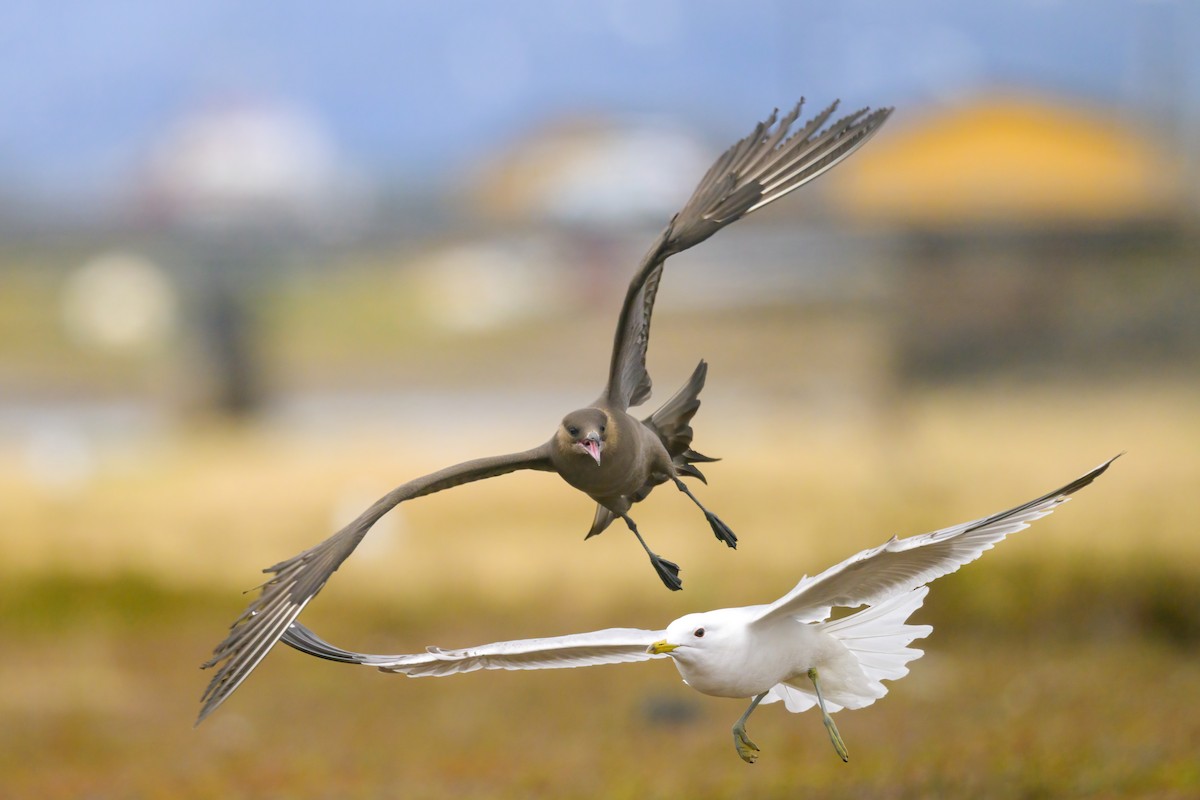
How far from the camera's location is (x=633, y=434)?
14.3 feet

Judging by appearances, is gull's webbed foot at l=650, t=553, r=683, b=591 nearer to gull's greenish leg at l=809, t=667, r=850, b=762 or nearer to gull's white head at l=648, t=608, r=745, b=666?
gull's white head at l=648, t=608, r=745, b=666

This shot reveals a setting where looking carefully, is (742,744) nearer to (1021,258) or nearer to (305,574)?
(305,574)

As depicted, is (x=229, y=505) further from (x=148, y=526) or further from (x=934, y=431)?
(x=934, y=431)

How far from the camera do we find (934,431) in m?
22.5

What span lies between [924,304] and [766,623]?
21.1 m

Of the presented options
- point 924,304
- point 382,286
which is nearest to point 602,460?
point 924,304

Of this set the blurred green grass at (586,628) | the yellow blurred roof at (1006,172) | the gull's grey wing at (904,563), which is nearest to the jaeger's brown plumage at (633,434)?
the gull's grey wing at (904,563)

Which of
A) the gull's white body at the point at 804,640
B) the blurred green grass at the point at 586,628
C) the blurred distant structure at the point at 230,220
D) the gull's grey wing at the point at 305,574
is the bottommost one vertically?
the blurred green grass at the point at 586,628

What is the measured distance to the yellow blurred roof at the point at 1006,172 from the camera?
24766mm

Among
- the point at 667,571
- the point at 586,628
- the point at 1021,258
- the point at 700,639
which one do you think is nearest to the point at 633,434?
the point at 667,571

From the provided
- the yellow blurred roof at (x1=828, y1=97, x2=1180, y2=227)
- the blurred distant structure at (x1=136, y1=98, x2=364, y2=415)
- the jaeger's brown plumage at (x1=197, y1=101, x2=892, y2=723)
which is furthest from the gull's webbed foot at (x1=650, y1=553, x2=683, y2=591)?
the blurred distant structure at (x1=136, y1=98, x2=364, y2=415)

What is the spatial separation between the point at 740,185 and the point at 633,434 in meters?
0.84

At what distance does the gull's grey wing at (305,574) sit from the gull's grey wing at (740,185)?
1.44 ft

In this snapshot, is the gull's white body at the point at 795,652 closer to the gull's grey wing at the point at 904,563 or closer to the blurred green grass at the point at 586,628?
the gull's grey wing at the point at 904,563
